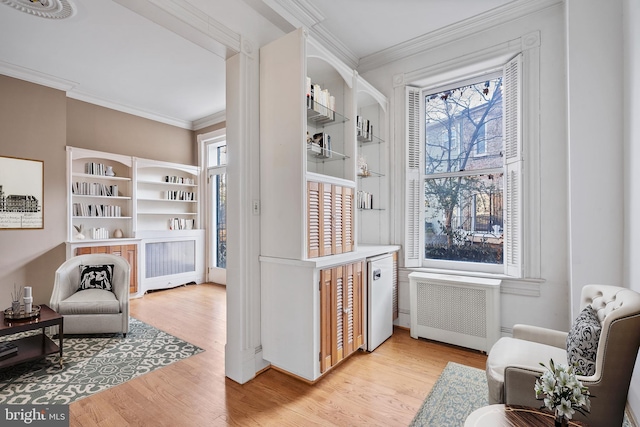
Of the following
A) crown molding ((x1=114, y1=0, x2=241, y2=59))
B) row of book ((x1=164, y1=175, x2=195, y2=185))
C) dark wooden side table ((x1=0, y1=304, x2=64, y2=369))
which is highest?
crown molding ((x1=114, y1=0, x2=241, y2=59))

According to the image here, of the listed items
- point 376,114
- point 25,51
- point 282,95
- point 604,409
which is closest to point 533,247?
point 604,409

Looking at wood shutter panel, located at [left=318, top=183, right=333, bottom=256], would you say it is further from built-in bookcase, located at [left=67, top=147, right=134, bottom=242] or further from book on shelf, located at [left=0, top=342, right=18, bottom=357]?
built-in bookcase, located at [left=67, top=147, right=134, bottom=242]

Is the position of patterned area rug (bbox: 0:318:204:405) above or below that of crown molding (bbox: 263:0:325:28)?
below

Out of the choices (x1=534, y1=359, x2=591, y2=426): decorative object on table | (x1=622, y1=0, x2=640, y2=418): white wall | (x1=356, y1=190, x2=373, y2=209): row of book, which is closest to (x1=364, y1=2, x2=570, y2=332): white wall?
(x1=622, y1=0, x2=640, y2=418): white wall

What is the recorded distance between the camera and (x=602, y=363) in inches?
55.6

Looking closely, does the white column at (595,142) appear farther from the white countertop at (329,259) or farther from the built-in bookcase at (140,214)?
the built-in bookcase at (140,214)

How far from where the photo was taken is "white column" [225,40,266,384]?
2465mm

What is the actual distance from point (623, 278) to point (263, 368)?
2788 millimetres

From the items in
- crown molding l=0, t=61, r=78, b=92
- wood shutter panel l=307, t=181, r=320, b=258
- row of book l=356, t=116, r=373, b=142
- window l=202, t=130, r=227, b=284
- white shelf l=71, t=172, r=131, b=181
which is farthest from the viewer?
window l=202, t=130, r=227, b=284

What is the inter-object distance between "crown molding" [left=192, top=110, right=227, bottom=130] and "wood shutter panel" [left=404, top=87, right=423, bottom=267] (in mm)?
3640

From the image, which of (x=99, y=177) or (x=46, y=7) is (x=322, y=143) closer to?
(x=46, y=7)

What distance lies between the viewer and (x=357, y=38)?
341 cm

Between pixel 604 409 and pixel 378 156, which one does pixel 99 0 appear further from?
pixel 604 409

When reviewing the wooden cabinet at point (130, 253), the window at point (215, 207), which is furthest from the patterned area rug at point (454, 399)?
the wooden cabinet at point (130, 253)
